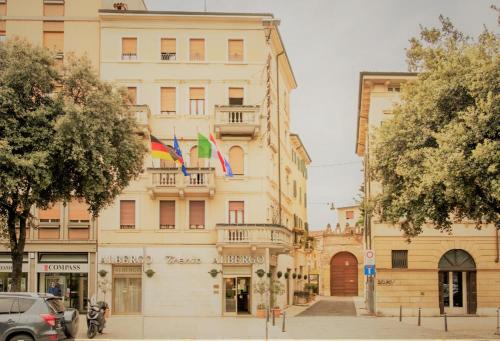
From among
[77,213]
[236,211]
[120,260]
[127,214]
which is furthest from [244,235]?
[77,213]

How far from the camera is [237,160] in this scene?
43344 millimetres

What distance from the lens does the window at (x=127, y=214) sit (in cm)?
4288

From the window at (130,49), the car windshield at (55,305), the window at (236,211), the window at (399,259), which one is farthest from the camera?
the window at (130,49)

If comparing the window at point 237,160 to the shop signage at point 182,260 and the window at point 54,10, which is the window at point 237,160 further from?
the window at point 54,10

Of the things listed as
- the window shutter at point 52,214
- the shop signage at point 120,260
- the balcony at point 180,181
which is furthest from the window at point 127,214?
the window shutter at point 52,214

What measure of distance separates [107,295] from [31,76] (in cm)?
1828

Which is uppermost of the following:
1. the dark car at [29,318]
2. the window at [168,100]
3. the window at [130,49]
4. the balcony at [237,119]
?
the window at [130,49]

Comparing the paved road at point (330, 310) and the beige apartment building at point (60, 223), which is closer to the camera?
the beige apartment building at point (60, 223)

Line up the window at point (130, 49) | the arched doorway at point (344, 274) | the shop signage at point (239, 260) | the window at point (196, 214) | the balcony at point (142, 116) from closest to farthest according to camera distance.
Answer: the balcony at point (142, 116), the shop signage at point (239, 260), the window at point (196, 214), the window at point (130, 49), the arched doorway at point (344, 274)

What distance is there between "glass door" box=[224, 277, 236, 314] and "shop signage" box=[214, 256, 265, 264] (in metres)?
1.05

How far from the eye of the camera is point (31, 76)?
26969mm

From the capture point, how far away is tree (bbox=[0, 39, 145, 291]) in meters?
26.1

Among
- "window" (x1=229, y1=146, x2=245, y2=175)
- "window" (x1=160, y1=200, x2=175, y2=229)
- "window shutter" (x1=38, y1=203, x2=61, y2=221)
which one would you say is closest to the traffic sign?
"window" (x1=229, y1=146, x2=245, y2=175)

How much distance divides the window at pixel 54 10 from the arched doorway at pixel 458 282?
82.9ft
